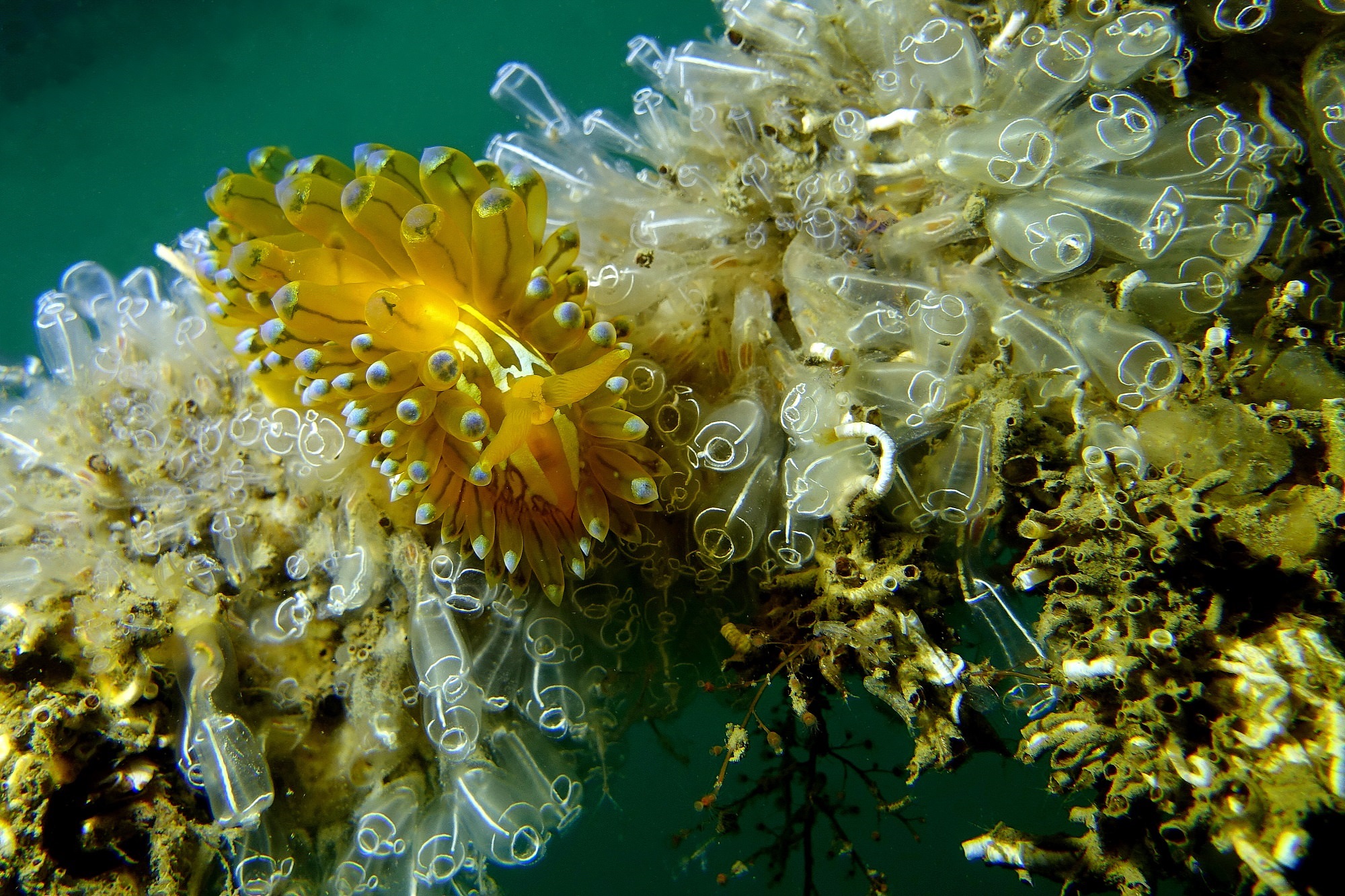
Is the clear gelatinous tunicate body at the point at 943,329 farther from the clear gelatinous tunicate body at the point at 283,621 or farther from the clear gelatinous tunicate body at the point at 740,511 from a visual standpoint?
the clear gelatinous tunicate body at the point at 283,621

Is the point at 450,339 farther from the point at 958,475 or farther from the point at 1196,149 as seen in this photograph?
the point at 1196,149

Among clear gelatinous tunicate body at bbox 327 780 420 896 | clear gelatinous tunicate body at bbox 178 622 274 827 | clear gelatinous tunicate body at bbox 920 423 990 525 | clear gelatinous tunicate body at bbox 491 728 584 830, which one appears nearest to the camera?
clear gelatinous tunicate body at bbox 920 423 990 525

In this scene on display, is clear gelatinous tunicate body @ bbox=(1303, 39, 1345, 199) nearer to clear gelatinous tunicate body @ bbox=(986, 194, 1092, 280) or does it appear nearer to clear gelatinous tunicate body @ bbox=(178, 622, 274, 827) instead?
clear gelatinous tunicate body @ bbox=(986, 194, 1092, 280)

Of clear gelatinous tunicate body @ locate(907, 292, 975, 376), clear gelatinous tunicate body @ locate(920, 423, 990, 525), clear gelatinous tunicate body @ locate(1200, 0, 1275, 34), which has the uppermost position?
clear gelatinous tunicate body @ locate(1200, 0, 1275, 34)

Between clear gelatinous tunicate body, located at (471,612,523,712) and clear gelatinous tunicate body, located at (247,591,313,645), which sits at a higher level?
clear gelatinous tunicate body, located at (247,591,313,645)

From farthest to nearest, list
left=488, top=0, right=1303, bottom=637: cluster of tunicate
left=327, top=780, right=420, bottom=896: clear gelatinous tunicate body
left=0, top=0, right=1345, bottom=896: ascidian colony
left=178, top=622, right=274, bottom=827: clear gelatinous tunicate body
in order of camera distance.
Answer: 1. left=327, top=780, right=420, bottom=896: clear gelatinous tunicate body
2. left=178, top=622, right=274, bottom=827: clear gelatinous tunicate body
3. left=488, top=0, right=1303, bottom=637: cluster of tunicate
4. left=0, top=0, right=1345, bottom=896: ascidian colony

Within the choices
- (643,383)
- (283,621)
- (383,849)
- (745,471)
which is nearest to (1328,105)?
(745,471)

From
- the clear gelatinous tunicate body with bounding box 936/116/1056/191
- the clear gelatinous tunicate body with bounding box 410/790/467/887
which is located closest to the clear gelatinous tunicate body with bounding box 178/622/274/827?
the clear gelatinous tunicate body with bounding box 410/790/467/887
